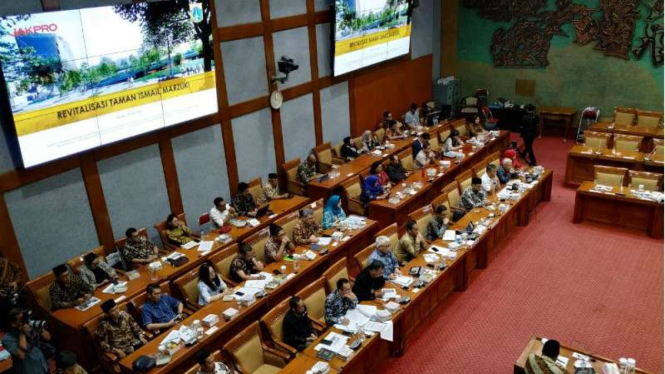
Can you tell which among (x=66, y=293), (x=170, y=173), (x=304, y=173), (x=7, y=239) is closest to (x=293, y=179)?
(x=304, y=173)

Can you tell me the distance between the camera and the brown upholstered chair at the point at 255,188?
37.1 ft

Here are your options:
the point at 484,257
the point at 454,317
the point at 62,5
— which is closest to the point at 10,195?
the point at 62,5

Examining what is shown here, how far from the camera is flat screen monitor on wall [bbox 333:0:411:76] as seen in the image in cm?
1295

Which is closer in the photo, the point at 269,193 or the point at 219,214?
the point at 219,214

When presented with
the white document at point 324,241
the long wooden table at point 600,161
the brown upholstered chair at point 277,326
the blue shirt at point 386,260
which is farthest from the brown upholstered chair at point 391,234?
the long wooden table at point 600,161

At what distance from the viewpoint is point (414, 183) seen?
38.7 ft

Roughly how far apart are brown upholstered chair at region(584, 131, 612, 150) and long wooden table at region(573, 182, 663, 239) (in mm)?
2275

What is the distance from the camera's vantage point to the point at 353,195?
1150cm

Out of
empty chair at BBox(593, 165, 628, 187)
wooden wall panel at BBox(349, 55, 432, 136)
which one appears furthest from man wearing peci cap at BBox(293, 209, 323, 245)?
empty chair at BBox(593, 165, 628, 187)

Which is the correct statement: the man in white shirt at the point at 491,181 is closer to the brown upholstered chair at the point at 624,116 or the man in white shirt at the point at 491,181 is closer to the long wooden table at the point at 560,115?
the brown upholstered chair at the point at 624,116

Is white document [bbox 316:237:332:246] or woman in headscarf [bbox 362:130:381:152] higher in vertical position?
woman in headscarf [bbox 362:130:381:152]

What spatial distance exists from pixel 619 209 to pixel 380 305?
6.27m

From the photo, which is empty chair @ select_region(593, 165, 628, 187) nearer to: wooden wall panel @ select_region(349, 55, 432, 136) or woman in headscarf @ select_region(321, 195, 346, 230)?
woman in headscarf @ select_region(321, 195, 346, 230)

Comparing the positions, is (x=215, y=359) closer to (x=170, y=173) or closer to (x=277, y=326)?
(x=277, y=326)
